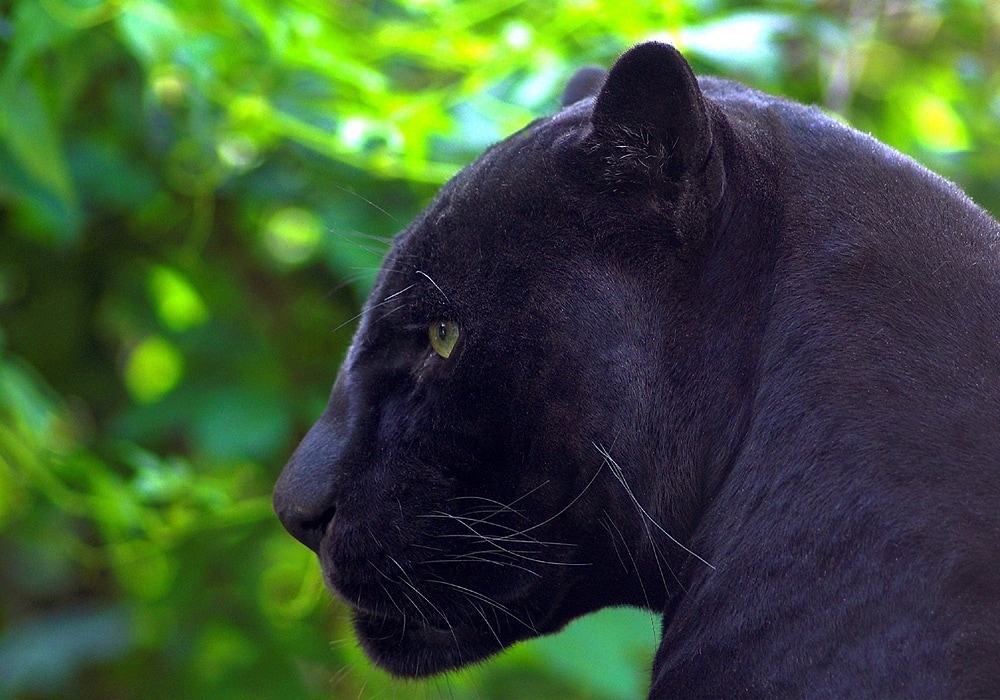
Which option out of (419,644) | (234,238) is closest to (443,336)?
(419,644)

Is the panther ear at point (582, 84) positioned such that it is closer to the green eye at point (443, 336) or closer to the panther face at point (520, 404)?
the panther face at point (520, 404)

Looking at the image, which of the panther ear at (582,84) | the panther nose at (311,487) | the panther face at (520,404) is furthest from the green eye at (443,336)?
the panther ear at (582,84)

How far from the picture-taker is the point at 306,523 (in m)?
0.99

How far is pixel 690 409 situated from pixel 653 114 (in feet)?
0.76

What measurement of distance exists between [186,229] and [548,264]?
1.11m

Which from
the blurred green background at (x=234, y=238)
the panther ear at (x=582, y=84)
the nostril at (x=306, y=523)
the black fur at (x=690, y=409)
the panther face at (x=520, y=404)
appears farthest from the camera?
the blurred green background at (x=234, y=238)

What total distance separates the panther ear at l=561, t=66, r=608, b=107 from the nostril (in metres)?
0.50

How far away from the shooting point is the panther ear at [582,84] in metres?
1.17

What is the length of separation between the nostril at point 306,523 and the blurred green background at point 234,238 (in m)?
0.21

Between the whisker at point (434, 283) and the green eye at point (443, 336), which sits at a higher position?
the whisker at point (434, 283)

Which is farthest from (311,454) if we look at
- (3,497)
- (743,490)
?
(3,497)

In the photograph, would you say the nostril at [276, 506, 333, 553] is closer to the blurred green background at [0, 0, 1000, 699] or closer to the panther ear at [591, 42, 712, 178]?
the blurred green background at [0, 0, 1000, 699]

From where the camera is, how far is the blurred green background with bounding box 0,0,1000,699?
134 centimetres

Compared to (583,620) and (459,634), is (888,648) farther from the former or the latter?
(583,620)
